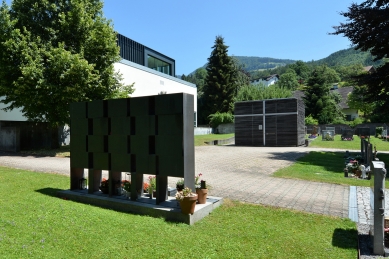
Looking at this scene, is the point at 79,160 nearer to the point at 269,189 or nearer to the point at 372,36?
the point at 269,189

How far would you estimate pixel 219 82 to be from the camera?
168 ft

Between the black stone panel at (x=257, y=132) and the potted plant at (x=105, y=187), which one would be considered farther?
the black stone panel at (x=257, y=132)

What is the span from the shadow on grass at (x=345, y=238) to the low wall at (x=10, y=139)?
1884 centimetres

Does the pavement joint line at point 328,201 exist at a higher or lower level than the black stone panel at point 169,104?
lower

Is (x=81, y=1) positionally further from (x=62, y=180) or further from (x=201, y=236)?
(x=201, y=236)

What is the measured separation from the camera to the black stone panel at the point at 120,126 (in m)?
6.88

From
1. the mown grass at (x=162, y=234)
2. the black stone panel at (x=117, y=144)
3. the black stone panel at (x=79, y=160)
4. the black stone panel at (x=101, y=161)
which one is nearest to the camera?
the mown grass at (x=162, y=234)

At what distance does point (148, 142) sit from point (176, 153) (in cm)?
82

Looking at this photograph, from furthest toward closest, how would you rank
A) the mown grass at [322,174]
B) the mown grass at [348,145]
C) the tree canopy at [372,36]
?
the mown grass at [348,145], the tree canopy at [372,36], the mown grass at [322,174]

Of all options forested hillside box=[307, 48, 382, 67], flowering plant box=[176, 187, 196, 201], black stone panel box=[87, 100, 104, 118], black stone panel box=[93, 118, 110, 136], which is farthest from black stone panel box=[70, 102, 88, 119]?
forested hillside box=[307, 48, 382, 67]

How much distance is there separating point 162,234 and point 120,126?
9.70 ft

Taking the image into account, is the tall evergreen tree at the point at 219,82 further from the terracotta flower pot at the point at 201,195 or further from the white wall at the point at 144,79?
the terracotta flower pot at the point at 201,195

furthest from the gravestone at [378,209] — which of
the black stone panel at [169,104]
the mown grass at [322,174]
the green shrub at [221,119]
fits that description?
the green shrub at [221,119]

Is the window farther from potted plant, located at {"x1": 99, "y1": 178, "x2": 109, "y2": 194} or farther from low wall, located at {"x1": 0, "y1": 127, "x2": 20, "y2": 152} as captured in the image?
potted plant, located at {"x1": 99, "y1": 178, "x2": 109, "y2": 194}
